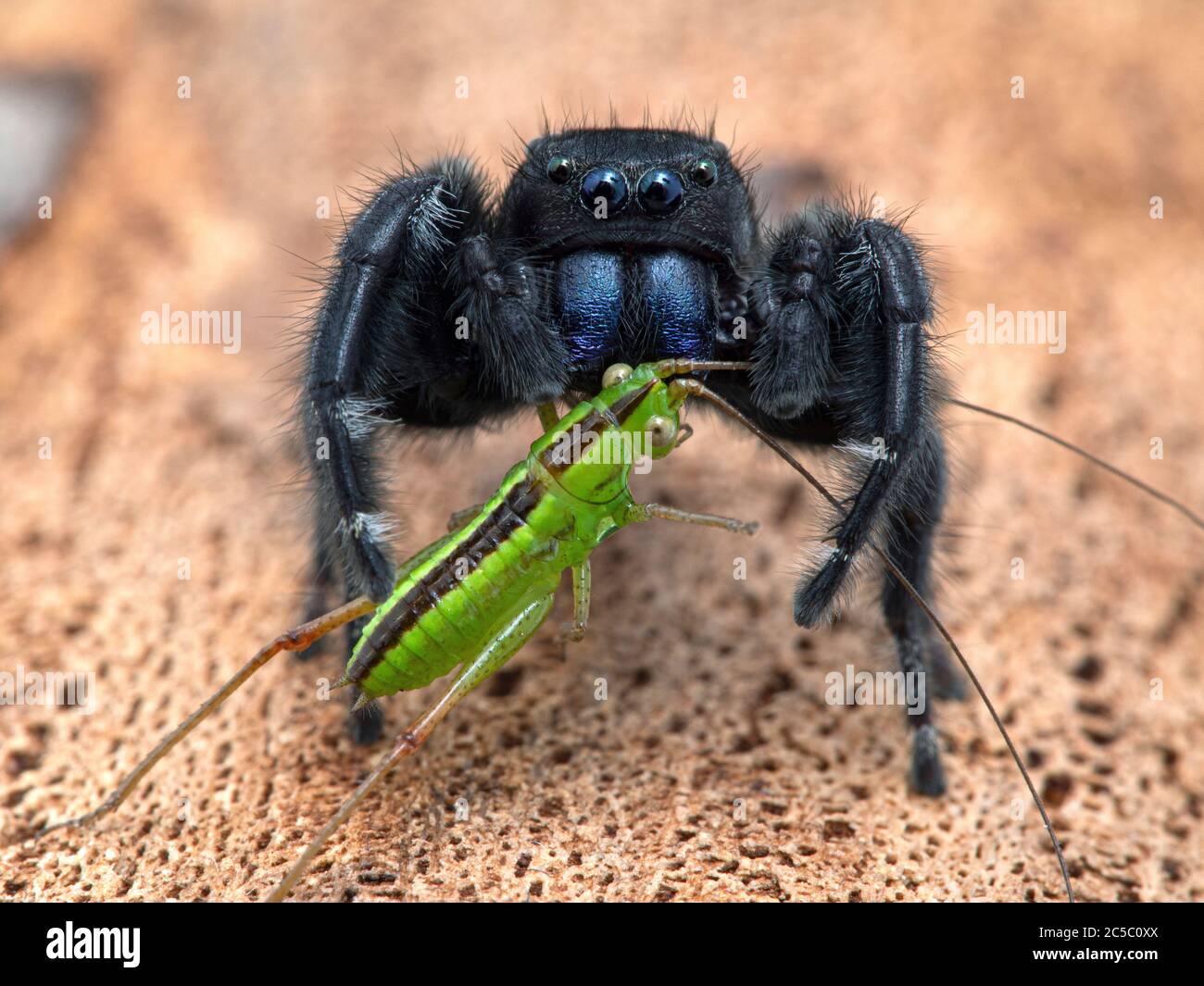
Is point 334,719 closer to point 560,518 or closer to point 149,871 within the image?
point 149,871

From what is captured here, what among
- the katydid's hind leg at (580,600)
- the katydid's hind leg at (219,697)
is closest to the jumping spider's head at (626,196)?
the katydid's hind leg at (580,600)

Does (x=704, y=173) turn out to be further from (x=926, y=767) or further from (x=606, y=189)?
(x=926, y=767)

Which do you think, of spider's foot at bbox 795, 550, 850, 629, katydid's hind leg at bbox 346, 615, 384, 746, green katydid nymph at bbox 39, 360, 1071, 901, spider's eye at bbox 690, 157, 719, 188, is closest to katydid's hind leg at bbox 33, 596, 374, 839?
green katydid nymph at bbox 39, 360, 1071, 901

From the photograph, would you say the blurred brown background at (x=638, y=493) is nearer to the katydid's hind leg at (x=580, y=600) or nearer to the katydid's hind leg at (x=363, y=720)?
the katydid's hind leg at (x=363, y=720)

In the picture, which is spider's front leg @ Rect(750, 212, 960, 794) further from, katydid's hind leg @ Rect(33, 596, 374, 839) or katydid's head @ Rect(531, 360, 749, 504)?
katydid's hind leg @ Rect(33, 596, 374, 839)

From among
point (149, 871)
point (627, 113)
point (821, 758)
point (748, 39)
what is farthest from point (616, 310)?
point (748, 39)

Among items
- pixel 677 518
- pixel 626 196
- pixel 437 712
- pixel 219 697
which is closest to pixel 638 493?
pixel 677 518
